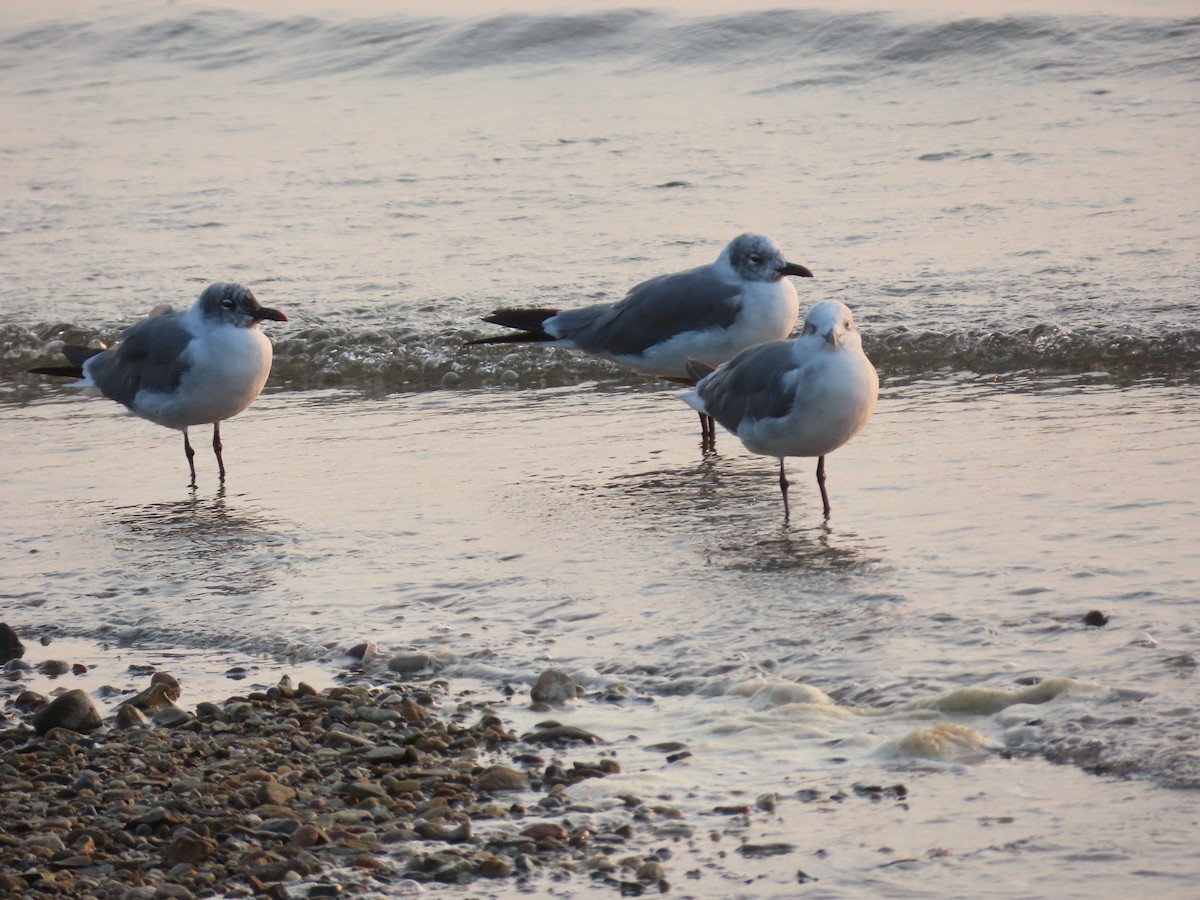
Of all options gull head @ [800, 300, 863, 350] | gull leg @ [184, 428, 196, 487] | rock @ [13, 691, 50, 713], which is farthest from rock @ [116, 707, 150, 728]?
gull leg @ [184, 428, 196, 487]

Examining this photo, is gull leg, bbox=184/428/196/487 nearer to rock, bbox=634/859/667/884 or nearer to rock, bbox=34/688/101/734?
rock, bbox=34/688/101/734

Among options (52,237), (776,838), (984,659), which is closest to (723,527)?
(984,659)

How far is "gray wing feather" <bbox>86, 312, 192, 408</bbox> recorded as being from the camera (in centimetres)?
749

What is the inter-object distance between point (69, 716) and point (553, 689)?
1.23 m

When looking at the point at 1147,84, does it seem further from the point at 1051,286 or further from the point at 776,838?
the point at 776,838

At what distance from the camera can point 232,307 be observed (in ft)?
24.7

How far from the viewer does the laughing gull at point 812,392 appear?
6.00 metres

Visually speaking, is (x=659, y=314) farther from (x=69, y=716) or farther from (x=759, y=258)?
(x=69, y=716)

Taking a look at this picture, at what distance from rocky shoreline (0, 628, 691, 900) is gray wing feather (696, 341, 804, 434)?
1.93 meters

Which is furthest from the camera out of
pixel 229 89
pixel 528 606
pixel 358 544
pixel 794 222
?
pixel 229 89

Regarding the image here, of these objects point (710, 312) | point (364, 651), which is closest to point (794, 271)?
point (710, 312)

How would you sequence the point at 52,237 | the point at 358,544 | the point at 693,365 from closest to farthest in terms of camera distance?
the point at 358,544 → the point at 693,365 → the point at 52,237

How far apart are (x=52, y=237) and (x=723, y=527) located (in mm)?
8274

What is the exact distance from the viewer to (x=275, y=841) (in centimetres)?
370
